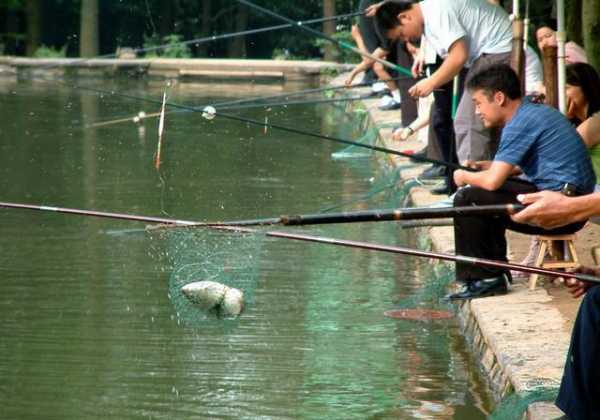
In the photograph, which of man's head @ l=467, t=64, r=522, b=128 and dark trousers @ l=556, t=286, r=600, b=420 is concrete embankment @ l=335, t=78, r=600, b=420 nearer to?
dark trousers @ l=556, t=286, r=600, b=420

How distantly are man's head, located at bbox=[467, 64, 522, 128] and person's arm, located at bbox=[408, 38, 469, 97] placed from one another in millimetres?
1959

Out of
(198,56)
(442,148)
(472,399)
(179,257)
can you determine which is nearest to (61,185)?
(442,148)

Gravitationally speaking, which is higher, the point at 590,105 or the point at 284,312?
the point at 590,105

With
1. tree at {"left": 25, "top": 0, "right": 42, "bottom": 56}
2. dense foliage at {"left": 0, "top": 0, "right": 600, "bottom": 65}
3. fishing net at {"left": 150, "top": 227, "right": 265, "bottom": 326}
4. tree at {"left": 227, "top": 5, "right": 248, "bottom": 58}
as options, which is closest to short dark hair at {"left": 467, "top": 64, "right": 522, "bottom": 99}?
fishing net at {"left": 150, "top": 227, "right": 265, "bottom": 326}

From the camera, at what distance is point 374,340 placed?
7.29 m

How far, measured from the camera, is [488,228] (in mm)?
7469

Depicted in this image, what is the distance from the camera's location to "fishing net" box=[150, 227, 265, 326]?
7379 millimetres

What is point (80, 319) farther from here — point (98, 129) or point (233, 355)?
point (98, 129)

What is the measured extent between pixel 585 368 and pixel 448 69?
4723 mm

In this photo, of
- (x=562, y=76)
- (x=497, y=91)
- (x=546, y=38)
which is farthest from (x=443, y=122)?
(x=497, y=91)

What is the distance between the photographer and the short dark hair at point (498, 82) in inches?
292

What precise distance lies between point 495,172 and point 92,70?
23.2 m

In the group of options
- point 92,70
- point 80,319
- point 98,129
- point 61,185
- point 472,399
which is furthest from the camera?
point 92,70

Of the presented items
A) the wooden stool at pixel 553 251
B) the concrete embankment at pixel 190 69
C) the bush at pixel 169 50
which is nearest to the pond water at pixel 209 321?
the wooden stool at pixel 553 251
